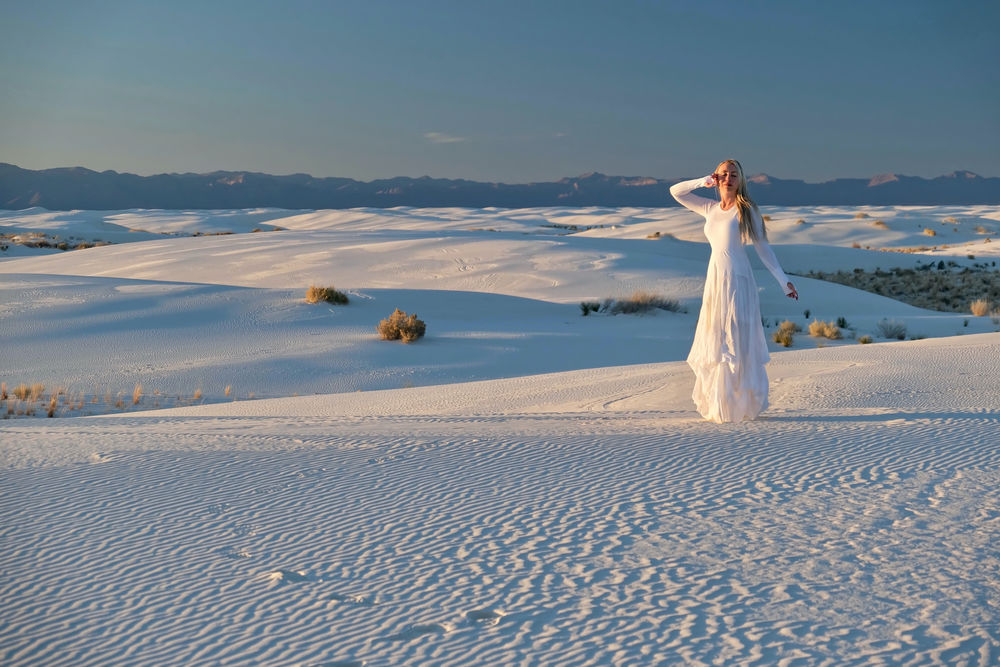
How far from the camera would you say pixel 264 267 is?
22734 millimetres

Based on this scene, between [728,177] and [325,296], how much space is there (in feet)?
36.1

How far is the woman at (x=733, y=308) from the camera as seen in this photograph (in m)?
5.90

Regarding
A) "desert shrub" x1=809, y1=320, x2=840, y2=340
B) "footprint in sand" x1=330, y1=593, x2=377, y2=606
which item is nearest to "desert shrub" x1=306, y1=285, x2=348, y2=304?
"desert shrub" x1=809, y1=320, x2=840, y2=340

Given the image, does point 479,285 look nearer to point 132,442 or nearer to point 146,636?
point 132,442

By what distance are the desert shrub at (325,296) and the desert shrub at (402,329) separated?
2.50 metres

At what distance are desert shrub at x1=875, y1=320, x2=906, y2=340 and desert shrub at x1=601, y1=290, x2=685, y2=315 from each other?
351 centimetres

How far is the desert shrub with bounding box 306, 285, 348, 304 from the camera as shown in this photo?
15.9 meters

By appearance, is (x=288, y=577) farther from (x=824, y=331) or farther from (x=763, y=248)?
(x=824, y=331)

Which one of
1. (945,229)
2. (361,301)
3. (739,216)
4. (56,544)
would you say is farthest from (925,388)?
(945,229)

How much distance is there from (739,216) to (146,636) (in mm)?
4341

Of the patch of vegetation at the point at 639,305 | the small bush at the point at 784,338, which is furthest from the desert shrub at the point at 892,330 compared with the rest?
the patch of vegetation at the point at 639,305

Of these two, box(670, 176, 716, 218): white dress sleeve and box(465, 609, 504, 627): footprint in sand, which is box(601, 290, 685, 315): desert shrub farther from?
box(465, 609, 504, 627): footprint in sand

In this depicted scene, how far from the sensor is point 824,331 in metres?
14.9

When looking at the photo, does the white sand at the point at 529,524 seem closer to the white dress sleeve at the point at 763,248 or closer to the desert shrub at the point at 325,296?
the white dress sleeve at the point at 763,248
